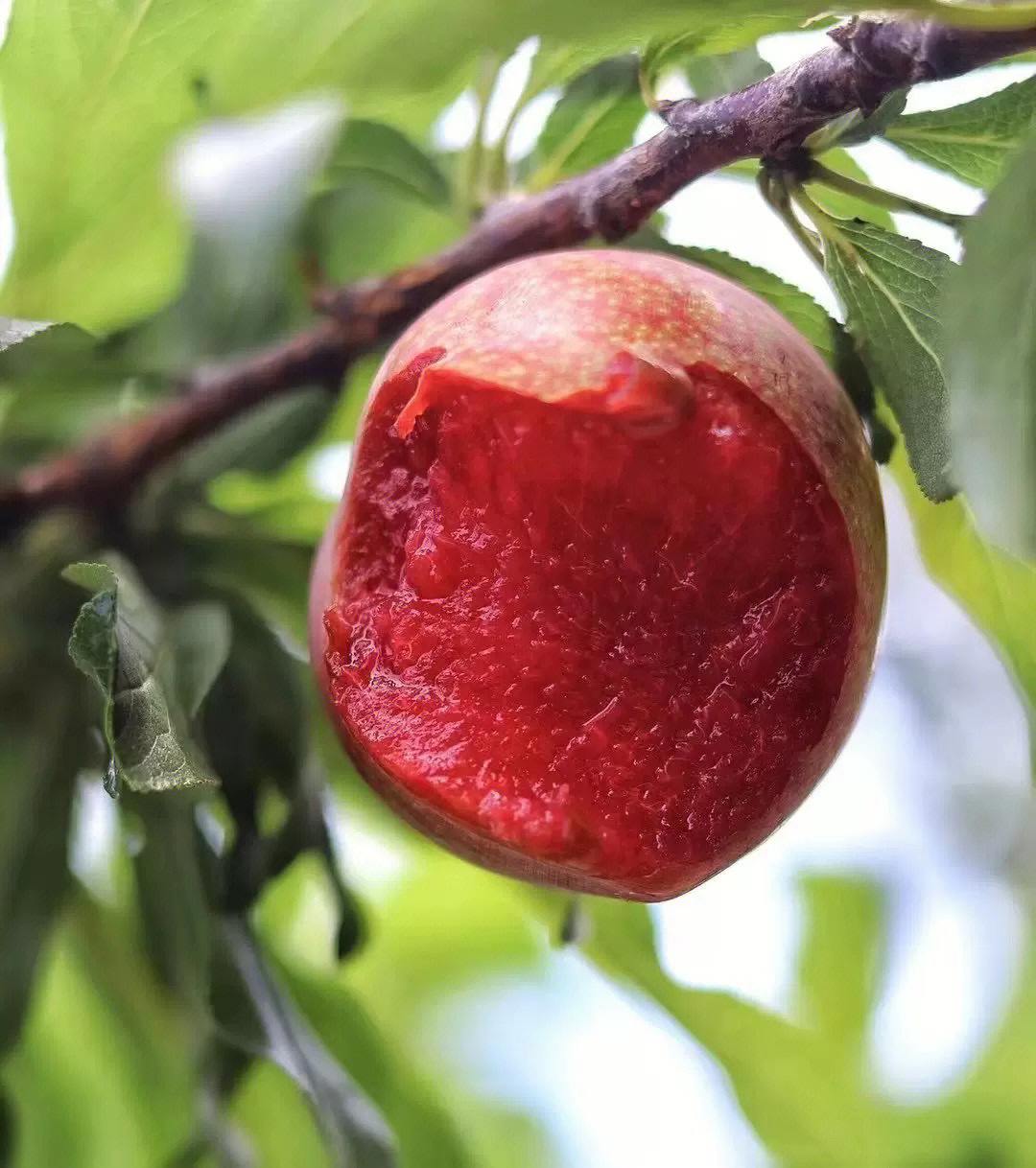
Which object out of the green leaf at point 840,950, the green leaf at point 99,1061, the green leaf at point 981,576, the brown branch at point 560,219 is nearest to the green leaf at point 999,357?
the brown branch at point 560,219

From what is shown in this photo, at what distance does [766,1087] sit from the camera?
83 cm

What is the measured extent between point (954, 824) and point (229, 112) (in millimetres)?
1539

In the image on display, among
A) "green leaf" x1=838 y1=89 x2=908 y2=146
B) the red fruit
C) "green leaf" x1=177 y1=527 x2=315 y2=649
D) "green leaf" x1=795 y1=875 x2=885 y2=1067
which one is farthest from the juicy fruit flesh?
"green leaf" x1=795 y1=875 x2=885 y2=1067

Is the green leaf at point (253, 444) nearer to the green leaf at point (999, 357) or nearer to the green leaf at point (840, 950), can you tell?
the green leaf at point (999, 357)

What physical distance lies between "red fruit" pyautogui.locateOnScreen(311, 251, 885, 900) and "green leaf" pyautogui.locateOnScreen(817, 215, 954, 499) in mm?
22

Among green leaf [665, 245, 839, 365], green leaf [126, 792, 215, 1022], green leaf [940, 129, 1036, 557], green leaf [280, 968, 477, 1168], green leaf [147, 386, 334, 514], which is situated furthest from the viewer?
green leaf [280, 968, 477, 1168]

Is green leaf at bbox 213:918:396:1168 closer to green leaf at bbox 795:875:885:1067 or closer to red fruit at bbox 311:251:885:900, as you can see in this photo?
red fruit at bbox 311:251:885:900

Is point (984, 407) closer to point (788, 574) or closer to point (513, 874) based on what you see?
point (788, 574)

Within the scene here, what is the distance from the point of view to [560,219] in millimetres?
595

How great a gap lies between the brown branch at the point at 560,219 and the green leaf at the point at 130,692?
0.21 meters

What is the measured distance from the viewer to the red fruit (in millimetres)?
→ 489

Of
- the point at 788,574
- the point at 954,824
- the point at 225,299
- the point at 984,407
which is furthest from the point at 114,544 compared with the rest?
the point at 954,824

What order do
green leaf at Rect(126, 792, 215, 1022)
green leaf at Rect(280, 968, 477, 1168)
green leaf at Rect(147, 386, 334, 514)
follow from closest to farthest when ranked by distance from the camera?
green leaf at Rect(126, 792, 215, 1022) < green leaf at Rect(147, 386, 334, 514) < green leaf at Rect(280, 968, 477, 1168)

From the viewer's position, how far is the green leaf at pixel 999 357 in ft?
1.18
